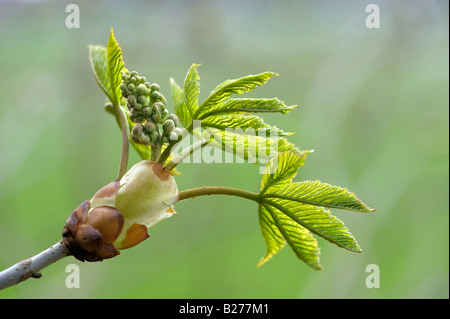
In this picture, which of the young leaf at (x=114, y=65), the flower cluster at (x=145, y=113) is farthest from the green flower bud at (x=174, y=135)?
the young leaf at (x=114, y=65)

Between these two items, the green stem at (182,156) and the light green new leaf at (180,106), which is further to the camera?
the light green new leaf at (180,106)

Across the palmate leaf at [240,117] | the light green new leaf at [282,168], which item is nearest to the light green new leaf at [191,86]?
the palmate leaf at [240,117]

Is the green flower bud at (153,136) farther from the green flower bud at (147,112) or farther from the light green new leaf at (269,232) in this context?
the light green new leaf at (269,232)

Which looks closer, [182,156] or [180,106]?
[182,156]

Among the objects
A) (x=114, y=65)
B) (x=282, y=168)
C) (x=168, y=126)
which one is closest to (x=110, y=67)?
(x=114, y=65)

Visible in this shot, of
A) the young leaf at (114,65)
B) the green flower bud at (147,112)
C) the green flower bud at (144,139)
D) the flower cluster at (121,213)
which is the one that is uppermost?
the young leaf at (114,65)

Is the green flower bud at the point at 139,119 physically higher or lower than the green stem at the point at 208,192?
higher

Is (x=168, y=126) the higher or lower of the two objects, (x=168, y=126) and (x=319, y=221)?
the higher

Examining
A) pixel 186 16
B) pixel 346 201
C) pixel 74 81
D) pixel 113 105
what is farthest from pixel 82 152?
pixel 346 201

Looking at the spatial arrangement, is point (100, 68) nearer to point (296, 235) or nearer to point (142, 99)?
point (142, 99)
